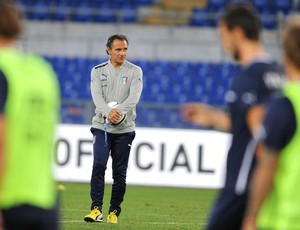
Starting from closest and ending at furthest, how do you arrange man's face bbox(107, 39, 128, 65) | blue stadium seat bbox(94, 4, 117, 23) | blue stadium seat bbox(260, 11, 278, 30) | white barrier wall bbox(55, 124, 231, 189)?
man's face bbox(107, 39, 128, 65) → white barrier wall bbox(55, 124, 231, 189) → blue stadium seat bbox(260, 11, 278, 30) → blue stadium seat bbox(94, 4, 117, 23)

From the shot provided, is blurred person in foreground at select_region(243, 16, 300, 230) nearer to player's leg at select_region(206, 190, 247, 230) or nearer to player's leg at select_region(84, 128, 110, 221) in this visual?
player's leg at select_region(206, 190, 247, 230)

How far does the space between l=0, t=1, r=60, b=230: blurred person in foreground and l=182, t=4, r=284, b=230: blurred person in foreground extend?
1.23m

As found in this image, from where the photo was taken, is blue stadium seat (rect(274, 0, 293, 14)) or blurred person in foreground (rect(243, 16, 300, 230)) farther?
blue stadium seat (rect(274, 0, 293, 14))

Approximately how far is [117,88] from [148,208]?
3.13 m

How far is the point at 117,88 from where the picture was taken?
12523mm

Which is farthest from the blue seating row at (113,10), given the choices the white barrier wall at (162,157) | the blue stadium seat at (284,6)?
the white barrier wall at (162,157)

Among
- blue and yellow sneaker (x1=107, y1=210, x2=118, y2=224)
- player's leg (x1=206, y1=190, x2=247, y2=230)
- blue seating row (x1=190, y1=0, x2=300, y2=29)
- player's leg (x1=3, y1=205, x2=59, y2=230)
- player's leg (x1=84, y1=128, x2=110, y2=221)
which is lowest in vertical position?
blue and yellow sneaker (x1=107, y1=210, x2=118, y2=224)

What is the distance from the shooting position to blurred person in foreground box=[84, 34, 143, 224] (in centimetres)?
1227

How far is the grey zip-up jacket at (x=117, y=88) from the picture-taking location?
12.4 m

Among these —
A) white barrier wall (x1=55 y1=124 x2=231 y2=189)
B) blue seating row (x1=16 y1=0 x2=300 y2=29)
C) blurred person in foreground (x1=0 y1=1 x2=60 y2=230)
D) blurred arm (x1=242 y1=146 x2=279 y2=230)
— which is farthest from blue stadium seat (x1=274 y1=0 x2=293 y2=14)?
blurred person in foreground (x1=0 y1=1 x2=60 y2=230)

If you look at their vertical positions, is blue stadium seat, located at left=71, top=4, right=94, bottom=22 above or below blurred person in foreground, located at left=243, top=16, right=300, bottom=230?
above

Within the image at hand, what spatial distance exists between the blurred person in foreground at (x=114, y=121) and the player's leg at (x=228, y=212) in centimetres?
634

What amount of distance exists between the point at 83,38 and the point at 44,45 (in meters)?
1.16

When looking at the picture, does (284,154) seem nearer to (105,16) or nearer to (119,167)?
(119,167)
